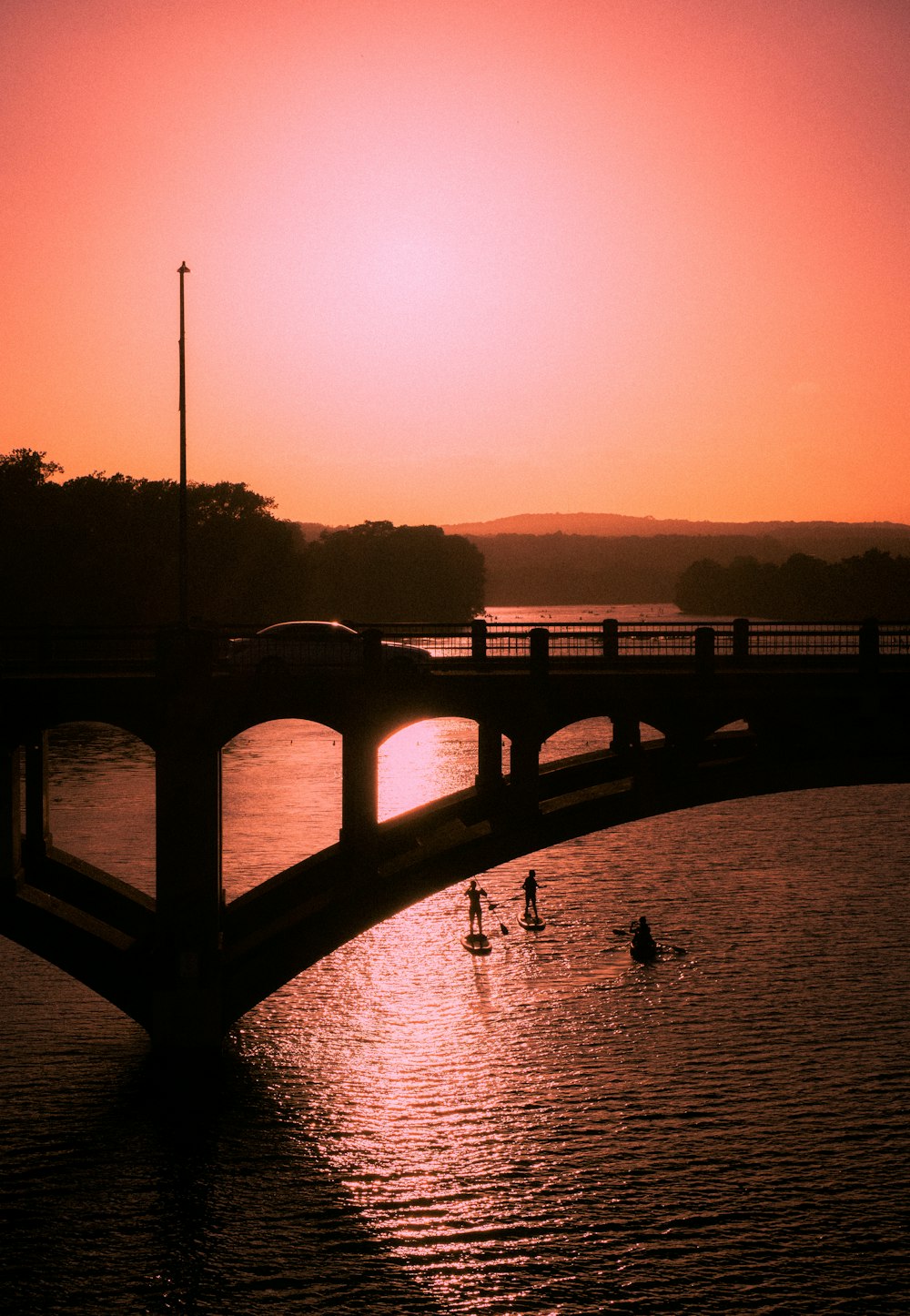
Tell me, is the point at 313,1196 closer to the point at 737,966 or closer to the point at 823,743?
the point at 823,743

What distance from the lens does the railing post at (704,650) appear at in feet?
91.0

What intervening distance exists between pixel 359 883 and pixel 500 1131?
6214 millimetres

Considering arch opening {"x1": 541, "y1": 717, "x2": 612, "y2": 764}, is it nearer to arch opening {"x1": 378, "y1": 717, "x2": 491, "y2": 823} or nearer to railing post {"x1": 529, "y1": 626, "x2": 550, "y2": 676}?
arch opening {"x1": 378, "y1": 717, "x2": 491, "y2": 823}

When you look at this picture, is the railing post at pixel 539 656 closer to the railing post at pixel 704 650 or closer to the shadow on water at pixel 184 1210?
the railing post at pixel 704 650

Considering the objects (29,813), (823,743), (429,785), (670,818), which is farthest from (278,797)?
(823,743)

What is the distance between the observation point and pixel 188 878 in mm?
27719

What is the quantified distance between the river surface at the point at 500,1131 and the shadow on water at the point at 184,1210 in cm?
6


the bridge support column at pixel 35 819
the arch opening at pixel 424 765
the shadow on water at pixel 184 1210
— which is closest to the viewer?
the shadow on water at pixel 184 1210

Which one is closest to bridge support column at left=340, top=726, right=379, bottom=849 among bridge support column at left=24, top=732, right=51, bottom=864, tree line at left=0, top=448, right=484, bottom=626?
bridge support column at left=24, top=732, right=51, bottom=864

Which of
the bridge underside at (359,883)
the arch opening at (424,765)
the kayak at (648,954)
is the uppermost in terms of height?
the bridge underside at (359,883)

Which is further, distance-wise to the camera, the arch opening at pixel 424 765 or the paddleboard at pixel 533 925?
the arch opening at pixel 424 765

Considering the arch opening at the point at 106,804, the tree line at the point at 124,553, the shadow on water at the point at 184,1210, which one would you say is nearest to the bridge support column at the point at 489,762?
the shadow on water at the point at 184,1210

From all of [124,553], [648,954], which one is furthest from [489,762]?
[124,553]

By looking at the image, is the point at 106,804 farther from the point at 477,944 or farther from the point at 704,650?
the point at 704,650
